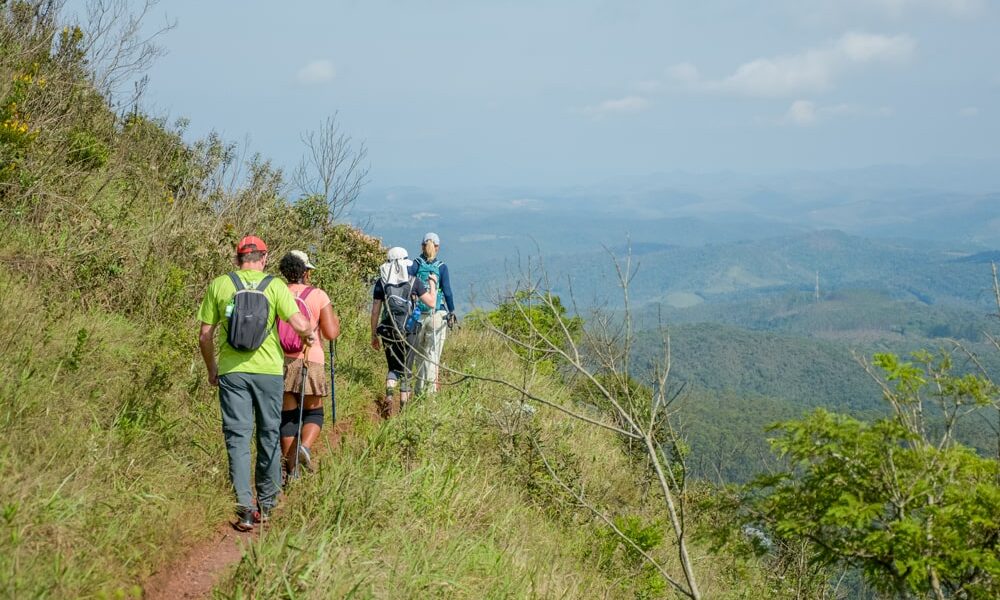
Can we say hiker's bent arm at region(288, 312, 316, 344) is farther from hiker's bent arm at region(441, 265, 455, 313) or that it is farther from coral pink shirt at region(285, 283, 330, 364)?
hiker's bent arm at region(441, 265, 455, 313)

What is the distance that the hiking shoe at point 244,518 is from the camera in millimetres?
4516

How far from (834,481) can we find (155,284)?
6276 mm

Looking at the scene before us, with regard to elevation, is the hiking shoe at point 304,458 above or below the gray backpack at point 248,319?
below

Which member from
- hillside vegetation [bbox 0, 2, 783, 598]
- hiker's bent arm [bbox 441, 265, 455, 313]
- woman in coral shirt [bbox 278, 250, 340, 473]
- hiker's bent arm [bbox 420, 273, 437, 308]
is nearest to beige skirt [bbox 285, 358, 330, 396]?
woman in coral shirt [bbox 278, 250, 340, 473]

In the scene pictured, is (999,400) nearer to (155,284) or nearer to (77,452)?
(77,452)

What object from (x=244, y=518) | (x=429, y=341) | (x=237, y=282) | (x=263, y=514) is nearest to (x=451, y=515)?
(x=263, y=514)

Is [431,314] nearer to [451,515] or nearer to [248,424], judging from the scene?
[451,515]

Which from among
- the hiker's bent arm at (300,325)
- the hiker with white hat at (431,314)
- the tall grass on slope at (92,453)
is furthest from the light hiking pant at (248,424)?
the hiker with white hat at (431,314)

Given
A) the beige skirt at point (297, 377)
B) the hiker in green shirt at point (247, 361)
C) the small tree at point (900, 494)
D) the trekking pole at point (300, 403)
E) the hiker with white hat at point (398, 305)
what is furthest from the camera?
the hiker with white hat at point (398, 305)

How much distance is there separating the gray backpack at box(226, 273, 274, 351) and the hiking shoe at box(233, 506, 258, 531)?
39.2 inches

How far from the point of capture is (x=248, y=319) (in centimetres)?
446

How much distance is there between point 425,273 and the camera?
7.53 m

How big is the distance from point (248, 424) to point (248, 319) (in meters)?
0.67

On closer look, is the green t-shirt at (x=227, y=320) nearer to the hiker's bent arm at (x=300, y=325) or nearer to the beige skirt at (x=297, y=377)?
the hiker's bent arm at (x=300, y=325)
